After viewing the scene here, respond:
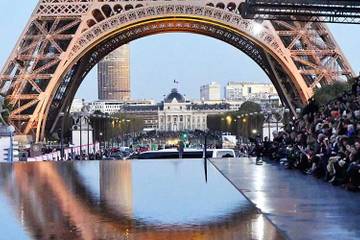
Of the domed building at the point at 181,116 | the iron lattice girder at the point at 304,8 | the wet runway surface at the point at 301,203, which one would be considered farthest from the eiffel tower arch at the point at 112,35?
the domed building at the point at 181,116

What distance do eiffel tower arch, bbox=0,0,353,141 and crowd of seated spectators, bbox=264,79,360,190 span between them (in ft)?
81.2

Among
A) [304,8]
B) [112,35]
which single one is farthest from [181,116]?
[304,8]

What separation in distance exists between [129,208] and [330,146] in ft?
21.5

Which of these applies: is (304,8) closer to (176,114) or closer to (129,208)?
(129,208)

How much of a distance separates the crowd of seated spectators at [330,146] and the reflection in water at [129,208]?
2.17m

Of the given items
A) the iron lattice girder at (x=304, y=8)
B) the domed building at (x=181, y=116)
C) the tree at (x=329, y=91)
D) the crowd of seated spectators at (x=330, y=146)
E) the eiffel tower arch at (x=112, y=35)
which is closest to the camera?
the crowd of seated spectators at (x=330, y=146)

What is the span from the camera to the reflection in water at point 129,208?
948 centimetres

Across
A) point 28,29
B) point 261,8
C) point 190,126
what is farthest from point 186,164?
point 190,126

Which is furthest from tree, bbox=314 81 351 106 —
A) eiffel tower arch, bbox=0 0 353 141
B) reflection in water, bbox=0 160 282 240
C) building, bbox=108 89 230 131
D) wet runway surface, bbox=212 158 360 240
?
building, bbox=108 89 230 131

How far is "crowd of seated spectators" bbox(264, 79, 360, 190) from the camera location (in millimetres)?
14797

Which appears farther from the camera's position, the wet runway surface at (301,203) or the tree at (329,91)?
the tree at (329,91)

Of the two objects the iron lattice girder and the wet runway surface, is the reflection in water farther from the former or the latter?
the iron lattice girder

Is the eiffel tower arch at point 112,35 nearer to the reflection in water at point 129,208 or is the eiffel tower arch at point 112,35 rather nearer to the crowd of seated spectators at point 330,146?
the crowd of seated spectators at point 330,146

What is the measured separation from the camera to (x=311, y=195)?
44.2 ft
